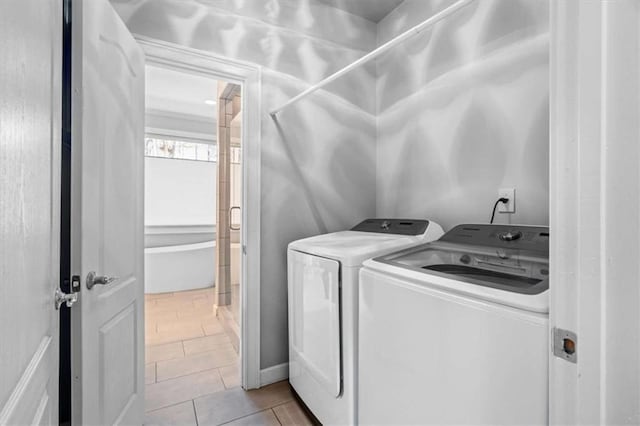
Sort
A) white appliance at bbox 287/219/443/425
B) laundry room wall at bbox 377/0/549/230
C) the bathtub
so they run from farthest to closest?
1. the bathtub
2. laundry room wall at bbox 377/0/549/230
3. white appliance at bbox 287/219/443/425

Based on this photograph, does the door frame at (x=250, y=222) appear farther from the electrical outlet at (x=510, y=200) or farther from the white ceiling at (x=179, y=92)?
the white ceiling at (x=179, y=92)

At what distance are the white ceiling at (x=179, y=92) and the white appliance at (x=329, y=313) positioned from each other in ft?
9.29

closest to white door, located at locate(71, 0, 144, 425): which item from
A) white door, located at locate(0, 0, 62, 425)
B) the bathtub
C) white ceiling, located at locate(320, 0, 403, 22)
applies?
white door, located at locate(0, 0, 62, 425)

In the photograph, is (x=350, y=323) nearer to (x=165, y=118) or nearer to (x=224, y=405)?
(x=224, y=405)

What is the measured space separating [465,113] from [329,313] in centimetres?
140

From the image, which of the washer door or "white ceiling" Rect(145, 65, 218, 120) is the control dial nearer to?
the washer door

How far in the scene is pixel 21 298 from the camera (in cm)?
55

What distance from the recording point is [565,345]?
60cm

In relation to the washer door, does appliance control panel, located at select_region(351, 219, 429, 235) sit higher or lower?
higher

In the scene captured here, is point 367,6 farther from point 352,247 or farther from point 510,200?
point 352,247

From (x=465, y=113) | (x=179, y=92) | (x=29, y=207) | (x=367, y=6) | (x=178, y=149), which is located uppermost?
(x=179, y=92)

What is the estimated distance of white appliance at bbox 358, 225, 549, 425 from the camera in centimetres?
77

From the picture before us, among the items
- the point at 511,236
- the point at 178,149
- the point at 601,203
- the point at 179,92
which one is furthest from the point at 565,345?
the point at 178,149

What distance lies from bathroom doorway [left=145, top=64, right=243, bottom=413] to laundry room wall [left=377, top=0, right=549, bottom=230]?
3.98ft
